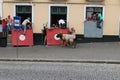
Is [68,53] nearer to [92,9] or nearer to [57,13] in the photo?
[57,13]

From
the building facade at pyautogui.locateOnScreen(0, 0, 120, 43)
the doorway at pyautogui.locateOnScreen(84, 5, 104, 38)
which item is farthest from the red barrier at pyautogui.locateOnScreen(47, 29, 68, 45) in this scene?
the doorway at pyautogui.locateOnScreen(84, 5, 104, 38)

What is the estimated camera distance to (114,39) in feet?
88.3

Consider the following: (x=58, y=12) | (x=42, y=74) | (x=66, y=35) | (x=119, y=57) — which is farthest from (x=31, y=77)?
(x=58, y=12)

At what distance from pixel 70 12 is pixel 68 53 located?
221 inches

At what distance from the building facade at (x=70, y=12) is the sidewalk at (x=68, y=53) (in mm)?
1042

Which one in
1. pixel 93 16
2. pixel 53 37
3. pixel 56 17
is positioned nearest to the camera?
pixel 53 37

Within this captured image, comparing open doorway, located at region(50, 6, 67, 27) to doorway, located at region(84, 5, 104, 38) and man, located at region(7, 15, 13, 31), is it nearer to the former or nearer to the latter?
doorway, located at region(84, 5, 104, 38)

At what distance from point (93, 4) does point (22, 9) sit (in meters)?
4.57

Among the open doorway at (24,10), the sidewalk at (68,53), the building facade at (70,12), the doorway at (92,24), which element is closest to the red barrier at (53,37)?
the sidewalk at (68,53)

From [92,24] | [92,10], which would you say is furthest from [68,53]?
[92,10]

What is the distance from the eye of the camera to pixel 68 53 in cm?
2178

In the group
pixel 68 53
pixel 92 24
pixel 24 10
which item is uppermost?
pixel 24 10

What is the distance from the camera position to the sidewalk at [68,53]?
19.3 metres

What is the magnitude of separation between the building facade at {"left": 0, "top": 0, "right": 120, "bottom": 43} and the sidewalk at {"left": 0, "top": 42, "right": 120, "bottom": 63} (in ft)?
3.42
